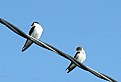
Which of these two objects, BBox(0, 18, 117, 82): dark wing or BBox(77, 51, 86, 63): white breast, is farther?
BBox(77, 51, 86, 63): white breast

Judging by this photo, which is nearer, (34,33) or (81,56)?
(34,33)

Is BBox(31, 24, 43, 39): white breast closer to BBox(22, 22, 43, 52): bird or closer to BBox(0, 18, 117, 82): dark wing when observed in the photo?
BBox(22, 22, 43, 52): bird

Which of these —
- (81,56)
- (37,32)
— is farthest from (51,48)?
(81,56)

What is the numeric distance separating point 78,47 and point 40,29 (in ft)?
4.78

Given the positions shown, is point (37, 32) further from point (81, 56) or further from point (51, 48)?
point (51, 48)

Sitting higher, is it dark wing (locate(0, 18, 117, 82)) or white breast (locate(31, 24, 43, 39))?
white breast (locate(31, 24, 43, 39))

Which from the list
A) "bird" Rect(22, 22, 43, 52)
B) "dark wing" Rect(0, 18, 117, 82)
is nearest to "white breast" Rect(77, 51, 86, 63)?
"bird" Rect(22, 22, 43, 52)

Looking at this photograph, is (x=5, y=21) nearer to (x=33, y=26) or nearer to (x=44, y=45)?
(x=44, y=45)

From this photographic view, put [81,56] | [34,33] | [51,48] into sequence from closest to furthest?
[51,48], [34,33], [81,56]

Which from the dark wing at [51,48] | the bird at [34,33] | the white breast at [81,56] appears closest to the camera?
the dark wing at [51,48]

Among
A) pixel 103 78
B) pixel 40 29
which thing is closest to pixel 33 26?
pixel 40 29

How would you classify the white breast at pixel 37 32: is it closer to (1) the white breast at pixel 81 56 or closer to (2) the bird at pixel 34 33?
(2) the bird at pixel 34 33

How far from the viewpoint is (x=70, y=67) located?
1055 cm

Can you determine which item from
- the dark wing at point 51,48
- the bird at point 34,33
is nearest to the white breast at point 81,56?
the bird at point 34,33
